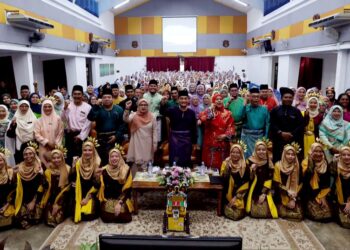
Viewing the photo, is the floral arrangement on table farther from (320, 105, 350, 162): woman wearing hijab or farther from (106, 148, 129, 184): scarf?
(320, 105, 350, 162): woman wearing hijab

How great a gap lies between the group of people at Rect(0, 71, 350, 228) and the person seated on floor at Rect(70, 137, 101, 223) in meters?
0.01

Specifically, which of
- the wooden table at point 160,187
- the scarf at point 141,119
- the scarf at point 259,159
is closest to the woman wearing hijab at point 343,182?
the scarf at point 259,159

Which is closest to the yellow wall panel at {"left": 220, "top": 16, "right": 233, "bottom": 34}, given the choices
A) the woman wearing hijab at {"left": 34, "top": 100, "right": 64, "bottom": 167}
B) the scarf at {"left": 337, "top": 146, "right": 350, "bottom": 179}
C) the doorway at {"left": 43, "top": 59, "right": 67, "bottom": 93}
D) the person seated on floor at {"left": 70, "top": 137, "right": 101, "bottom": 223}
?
the doorway at {"left": 43, "top": 59, "right": 67, "bottom": 93}

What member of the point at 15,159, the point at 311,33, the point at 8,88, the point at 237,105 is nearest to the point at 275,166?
the point at 237,105

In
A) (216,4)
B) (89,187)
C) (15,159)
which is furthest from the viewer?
(216,4)

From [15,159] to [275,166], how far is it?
11.9 ft

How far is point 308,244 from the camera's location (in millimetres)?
3332

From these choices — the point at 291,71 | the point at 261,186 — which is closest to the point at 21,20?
the point at 261,186

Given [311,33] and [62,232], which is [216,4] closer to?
[311,33]

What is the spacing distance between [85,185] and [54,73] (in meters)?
8.30

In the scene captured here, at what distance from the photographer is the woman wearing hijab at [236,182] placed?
3887 millimetres

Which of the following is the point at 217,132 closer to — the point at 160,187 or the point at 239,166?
the point at 239,166

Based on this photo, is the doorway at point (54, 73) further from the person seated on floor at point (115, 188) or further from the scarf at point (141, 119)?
the person seated on floor at point (115, 188)

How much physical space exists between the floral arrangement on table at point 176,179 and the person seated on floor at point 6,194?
1719mm
